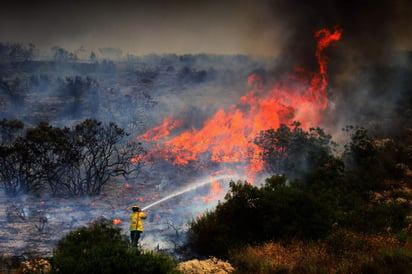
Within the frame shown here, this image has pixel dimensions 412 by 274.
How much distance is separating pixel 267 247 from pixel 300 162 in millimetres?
14423

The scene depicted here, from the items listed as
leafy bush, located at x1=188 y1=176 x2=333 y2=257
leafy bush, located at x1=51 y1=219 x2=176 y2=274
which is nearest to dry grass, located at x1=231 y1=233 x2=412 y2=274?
leafy bush, located at x1=188 y1=176 x2=333 y2=257

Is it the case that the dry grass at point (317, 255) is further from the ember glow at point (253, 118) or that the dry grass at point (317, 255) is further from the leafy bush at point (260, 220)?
the ember glow at point (253, 118)

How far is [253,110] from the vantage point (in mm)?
32750

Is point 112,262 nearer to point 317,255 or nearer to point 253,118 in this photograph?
point 317,255

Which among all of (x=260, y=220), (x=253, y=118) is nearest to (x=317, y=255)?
(x=260, y=220)

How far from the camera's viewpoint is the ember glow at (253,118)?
1217 inches

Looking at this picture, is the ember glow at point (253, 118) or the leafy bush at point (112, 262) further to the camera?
the ember glow at point (253, 118)

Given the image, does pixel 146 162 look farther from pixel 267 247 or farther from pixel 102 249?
pixel 102 249

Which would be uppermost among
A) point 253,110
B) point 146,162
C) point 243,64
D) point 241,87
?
point 243,64

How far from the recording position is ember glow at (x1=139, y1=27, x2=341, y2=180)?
30906mm

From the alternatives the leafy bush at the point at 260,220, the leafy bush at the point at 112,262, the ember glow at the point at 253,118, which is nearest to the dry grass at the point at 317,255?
the leafy bush at the point at 260,220

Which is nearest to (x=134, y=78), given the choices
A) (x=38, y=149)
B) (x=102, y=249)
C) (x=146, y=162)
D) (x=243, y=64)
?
(x=243, y=64)

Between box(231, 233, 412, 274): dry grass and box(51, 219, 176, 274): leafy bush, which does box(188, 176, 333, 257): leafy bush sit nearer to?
box(231, 233, 412, 274): dry grass

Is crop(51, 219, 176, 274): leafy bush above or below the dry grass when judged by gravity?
above
